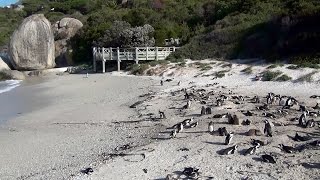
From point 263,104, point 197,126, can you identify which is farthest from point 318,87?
point 197,126

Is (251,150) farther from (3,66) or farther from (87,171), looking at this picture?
(3,66)

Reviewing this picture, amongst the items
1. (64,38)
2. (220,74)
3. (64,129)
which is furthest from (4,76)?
(64,129)

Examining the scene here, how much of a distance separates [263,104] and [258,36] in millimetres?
14750

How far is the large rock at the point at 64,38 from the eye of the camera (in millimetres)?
41719

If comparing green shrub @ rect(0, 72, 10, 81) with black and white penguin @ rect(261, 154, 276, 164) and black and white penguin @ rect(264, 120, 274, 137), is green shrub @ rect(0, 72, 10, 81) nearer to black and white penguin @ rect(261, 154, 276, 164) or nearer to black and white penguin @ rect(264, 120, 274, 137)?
black and white penguin @ rect(264, 120, 274, 137)

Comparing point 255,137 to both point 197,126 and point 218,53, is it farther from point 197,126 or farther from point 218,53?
point 218,53

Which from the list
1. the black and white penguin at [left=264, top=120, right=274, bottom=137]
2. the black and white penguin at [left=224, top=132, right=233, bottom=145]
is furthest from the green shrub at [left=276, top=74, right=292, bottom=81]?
the black and white penguin at [left=224, top=132, right=233, bottom=145]

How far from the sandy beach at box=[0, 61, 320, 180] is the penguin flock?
0.09m

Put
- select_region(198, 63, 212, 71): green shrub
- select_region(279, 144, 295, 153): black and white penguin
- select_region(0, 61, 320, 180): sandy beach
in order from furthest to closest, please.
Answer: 1. select_region(198, 63, 212, 71): green shrub
2. select_region(279, 144, 295, 153): black and white penguin
3. select_region(0, 61, 320, 180): sandy beach

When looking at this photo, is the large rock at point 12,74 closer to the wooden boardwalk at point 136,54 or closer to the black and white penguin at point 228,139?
the wooden boardwalk at point 136,54

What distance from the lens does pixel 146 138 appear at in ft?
40.3

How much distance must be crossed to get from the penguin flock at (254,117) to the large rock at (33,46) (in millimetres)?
23797

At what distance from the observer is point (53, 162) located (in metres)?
10.8

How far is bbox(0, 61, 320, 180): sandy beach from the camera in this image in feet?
30.0
